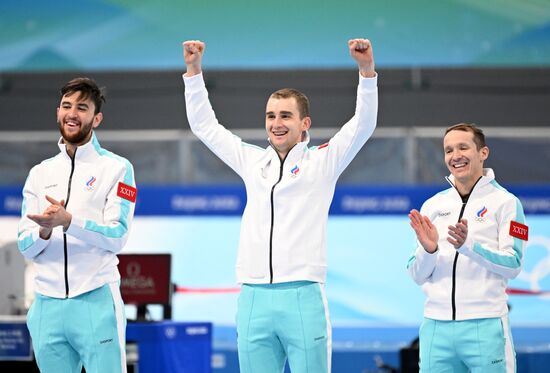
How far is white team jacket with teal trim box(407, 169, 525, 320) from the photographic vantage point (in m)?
5.22

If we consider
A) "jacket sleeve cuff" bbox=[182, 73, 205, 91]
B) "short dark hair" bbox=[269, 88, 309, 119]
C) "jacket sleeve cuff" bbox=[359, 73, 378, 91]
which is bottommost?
"short dark hair" bbox=[269, 88, 309, 119]

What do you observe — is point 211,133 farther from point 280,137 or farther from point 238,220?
point 238,220

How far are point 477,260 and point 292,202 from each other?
39.2 inches

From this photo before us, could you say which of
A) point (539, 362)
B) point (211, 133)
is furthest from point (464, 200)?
point (539, 362)

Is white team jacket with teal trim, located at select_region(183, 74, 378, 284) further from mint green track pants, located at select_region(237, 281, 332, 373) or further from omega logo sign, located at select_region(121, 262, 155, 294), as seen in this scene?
omega logo sign, located at select_region(121, 262, 155, 294)

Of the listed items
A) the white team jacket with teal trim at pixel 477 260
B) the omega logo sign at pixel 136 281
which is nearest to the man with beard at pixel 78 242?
the white team jacket with teal trim at pixel 477 260

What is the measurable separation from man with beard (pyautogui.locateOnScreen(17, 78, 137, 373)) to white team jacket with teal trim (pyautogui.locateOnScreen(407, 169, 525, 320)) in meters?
1.61

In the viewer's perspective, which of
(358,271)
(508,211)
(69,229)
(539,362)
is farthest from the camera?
(358,271)

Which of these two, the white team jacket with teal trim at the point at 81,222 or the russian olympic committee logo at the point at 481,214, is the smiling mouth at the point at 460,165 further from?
the white team jacket with teal trim at the point at 81,222

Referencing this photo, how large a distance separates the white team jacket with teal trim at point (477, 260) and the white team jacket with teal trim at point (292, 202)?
62 centimetres

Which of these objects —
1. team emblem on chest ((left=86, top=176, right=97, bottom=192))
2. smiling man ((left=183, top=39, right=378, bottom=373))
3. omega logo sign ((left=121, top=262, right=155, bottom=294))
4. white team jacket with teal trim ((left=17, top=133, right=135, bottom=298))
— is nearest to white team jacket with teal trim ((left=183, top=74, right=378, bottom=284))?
smiling man ((left=183, top=39, right=378, bottom=373))

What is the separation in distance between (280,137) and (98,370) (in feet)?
4.95

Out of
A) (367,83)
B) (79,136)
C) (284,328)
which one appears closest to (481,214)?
(367,83)

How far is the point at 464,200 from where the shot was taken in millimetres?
5516
